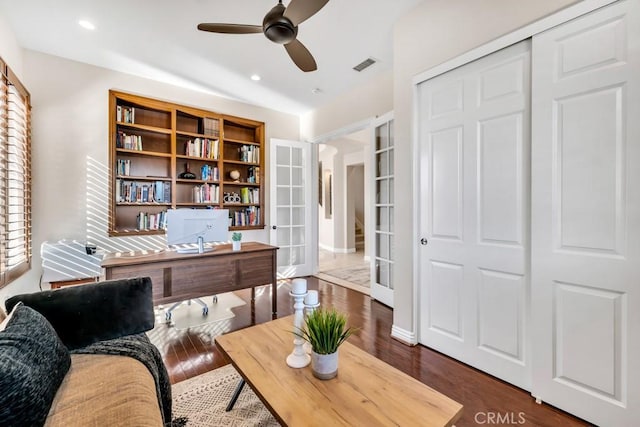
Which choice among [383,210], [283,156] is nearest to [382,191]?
[383,210]

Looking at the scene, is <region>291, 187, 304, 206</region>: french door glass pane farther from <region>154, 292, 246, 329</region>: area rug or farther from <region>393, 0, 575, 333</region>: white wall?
<region>393, 0, 575, 333</region>: white wall

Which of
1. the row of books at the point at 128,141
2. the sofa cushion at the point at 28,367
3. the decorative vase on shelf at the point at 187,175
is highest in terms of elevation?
the row of books at the point at 128,141

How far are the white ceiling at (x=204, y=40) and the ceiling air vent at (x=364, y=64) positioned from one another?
6 centimetres

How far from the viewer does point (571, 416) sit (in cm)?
157

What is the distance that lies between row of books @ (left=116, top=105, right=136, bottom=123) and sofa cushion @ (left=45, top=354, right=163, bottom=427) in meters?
3.12

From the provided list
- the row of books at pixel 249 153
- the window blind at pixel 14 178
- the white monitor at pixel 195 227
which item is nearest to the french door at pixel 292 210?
the row of books at pixel 249 153

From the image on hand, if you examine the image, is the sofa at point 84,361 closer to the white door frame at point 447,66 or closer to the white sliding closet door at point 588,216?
the white door frame at point 447,66

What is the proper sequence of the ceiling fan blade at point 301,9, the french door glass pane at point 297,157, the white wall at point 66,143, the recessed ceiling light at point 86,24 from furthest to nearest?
1. the french door glass pane at point 297,157
2. the white wall at point 66,143
3. the recessed ceiling light at point 86,24
4. the ceiling fan blade at point 301,9

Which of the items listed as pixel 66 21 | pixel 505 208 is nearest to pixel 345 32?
pixel 505 208

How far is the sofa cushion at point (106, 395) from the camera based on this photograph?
97 cm

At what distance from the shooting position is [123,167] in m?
3.55

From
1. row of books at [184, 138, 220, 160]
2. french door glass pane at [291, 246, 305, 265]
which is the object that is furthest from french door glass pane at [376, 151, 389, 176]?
row of books at [184, 138, 220, 160]

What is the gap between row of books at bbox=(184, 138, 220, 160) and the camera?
13.1ft

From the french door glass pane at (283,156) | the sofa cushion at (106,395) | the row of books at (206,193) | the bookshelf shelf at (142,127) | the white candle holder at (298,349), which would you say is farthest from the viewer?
the french door glass pane at (283,156)
